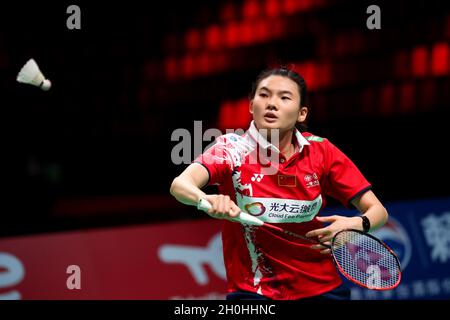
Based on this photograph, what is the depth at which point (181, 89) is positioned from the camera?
10.2 metres

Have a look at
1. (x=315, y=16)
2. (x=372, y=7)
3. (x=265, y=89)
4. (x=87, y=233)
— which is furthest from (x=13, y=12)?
(x=265, y=89)

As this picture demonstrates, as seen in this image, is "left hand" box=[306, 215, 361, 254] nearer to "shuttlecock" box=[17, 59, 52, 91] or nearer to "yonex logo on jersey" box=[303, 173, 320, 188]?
"yonex logo on jersey" box=[303, 173, 320, 188]

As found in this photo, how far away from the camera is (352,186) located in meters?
3.17

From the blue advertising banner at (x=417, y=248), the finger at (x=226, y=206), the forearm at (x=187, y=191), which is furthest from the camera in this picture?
the blue advertising banner at (x=417, y=248)

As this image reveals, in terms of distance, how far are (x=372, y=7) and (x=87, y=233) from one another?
488 centimetres

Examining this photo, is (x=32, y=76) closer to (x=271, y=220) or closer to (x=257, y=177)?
(x=257, y=177)

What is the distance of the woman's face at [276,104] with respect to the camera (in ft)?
10.0

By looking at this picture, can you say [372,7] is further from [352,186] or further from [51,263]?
[352,186]

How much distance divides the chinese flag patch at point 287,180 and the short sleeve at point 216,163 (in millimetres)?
217

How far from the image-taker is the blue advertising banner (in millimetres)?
5883

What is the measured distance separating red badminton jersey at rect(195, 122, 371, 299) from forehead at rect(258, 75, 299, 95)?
7.8 inches

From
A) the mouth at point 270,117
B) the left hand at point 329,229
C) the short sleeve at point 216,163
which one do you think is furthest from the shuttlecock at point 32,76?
the left hand at point 329,229

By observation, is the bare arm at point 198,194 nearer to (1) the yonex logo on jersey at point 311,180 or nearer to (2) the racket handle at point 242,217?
(2) the racket handle at point 242,217

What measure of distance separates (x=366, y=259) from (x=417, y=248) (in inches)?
122
